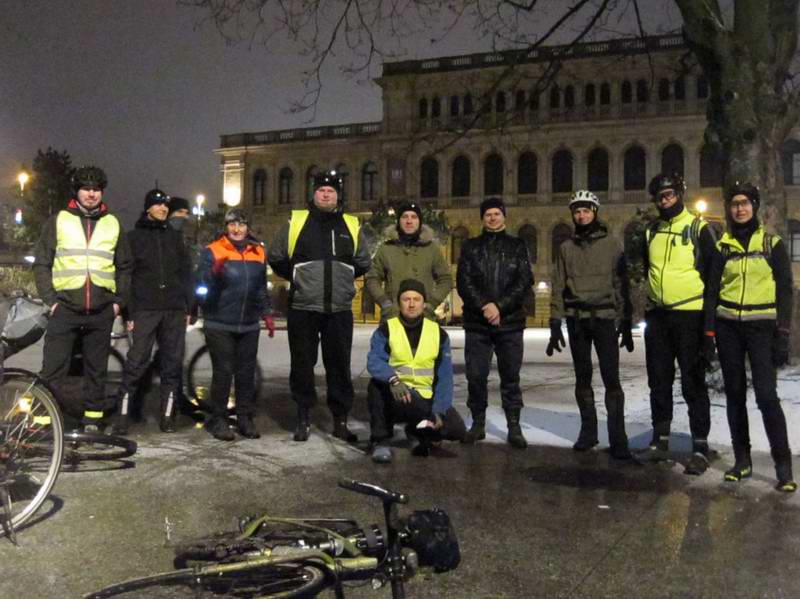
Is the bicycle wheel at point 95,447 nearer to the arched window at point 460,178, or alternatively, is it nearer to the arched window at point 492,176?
the arched window at point 492,176

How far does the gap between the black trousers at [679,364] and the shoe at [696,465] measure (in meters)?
0.23

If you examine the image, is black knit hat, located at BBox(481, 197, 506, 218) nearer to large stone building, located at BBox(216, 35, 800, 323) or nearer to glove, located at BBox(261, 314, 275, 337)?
glove, located at BBox(261, 314, 275, 337)

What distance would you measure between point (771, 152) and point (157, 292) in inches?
275

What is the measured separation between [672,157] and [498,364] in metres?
55.0

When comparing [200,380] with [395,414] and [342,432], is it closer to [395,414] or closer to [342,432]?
[342,432]

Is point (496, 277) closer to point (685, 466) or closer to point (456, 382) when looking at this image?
point (685, 466)

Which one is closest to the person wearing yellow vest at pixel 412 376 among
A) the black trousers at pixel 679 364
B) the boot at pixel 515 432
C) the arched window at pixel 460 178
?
the boot at pixel 515 432

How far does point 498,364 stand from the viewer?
21.1ft

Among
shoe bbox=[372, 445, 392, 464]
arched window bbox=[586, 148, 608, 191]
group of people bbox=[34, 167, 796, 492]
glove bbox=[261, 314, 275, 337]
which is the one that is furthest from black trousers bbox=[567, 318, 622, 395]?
arched window bbox=[586, 148, 608, 191]

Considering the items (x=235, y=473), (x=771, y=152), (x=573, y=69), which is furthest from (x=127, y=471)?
(x=573, y=69)

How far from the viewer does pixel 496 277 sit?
6.49m

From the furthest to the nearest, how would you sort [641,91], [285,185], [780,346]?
[285,185], [641,91], [780,346]

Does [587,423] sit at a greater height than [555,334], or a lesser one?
lesser

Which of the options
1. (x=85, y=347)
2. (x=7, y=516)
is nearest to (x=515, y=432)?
(x=85, y=347)
